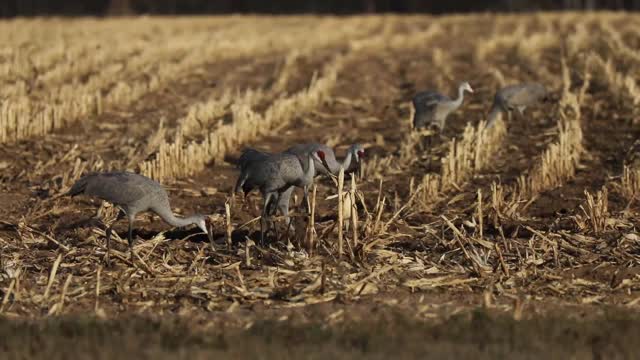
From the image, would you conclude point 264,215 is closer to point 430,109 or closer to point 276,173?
point 276,173

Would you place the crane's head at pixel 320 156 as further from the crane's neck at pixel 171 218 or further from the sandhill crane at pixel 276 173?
the crane's neck at pixel 171 218

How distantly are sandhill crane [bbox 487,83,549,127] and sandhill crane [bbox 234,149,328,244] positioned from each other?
22.9ft

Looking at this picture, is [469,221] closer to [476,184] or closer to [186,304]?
[476,184]

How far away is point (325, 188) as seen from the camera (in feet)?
45.2

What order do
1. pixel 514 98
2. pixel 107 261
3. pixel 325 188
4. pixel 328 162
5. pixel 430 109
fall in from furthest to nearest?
pixel 514 98
pixel 430 109
pixel 325 188
pixel 328 162
pixel 107 261

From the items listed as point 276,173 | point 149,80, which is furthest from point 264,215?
point 149,80

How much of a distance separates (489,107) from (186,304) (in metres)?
12.2

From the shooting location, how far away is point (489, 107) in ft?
66.6

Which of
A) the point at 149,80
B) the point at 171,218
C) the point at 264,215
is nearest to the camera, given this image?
the point at 171,218

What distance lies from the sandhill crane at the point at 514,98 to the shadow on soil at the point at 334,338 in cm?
971

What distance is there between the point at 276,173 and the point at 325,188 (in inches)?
117

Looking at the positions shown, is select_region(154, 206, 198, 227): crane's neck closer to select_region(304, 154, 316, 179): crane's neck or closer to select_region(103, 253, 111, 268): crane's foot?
select_region(103, 253, 111, 268): crane's foot

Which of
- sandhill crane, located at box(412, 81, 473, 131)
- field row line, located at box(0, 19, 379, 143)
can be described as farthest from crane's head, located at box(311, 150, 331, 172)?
field row line, located at box(0, 19, 379, 143)

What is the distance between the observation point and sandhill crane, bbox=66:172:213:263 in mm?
10359
